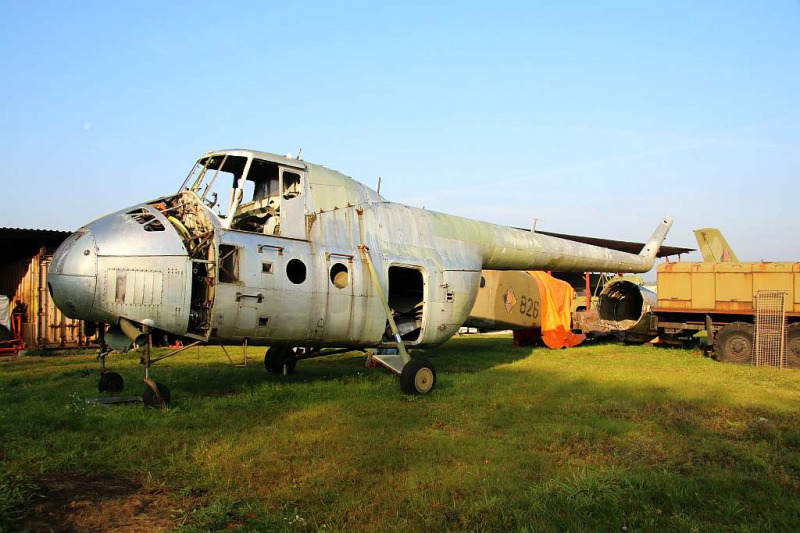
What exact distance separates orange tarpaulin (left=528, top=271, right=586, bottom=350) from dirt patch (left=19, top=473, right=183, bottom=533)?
17767mm

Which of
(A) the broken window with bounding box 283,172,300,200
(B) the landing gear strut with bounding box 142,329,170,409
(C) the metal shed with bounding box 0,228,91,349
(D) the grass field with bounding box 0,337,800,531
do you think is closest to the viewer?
(D) the grass field with bounding box 0,337,800,531

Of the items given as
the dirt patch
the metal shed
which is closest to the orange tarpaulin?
the metal shed

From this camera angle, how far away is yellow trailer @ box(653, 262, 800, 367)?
16547mm

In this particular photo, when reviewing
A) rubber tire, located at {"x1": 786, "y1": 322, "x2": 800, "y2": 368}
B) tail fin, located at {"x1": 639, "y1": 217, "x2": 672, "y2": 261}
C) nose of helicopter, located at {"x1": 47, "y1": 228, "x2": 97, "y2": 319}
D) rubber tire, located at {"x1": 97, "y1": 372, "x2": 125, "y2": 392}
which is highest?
tail fin, located at {"x1": 639, "y1": 217, "x2": 672, "y2": 261}

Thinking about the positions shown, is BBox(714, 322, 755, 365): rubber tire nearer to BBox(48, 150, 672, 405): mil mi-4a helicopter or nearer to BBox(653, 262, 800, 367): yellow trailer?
BBox(653, 262, 800, 367): yellow trailer

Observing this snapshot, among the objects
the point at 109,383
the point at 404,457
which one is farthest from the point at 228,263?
the point at 404,457

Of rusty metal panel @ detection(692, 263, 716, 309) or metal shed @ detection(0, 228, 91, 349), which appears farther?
metal shed @ detection(0, 228, 91, 349)

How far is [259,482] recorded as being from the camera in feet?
19.8

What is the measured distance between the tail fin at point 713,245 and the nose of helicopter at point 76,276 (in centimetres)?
2083

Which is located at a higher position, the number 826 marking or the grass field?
the number 826 marking

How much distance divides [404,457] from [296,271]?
4404 millimetres

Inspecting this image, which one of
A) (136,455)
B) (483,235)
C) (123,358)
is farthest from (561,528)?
(123,358)

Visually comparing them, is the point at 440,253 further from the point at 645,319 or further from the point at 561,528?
the point at 645,319

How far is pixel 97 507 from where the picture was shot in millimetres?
5277
